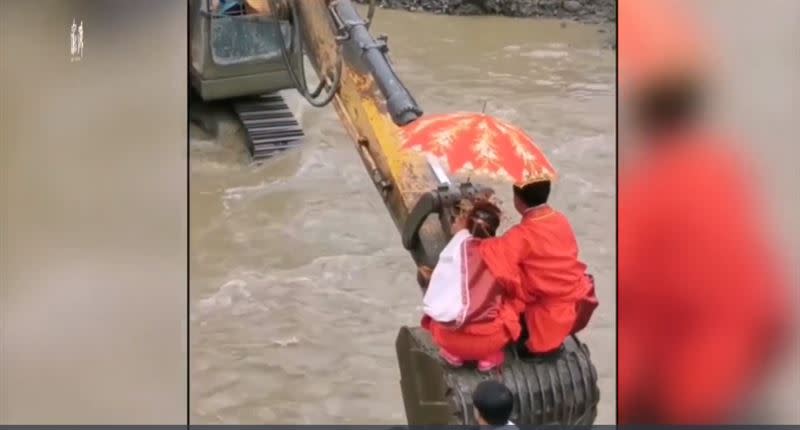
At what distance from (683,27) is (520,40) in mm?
828

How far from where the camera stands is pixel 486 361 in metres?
6.16

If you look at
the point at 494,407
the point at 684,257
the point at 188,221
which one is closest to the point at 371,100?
the point at 188,221

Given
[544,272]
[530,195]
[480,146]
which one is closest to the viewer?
[480,146]

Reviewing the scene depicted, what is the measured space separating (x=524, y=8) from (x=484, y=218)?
1.14 meters

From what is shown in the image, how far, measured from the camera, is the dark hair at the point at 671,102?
6.39 m

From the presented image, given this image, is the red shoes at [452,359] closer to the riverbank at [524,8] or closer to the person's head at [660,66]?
the person's head at [660,66]

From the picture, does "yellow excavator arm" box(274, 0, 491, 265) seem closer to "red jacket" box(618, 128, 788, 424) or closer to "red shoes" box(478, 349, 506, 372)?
"red shoes" box(478, 349, 506, 372)

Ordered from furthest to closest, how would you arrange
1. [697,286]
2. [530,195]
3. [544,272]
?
1. [697,286]
2. [530,195]
3. [544,272]

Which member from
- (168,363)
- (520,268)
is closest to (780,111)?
(520,268)

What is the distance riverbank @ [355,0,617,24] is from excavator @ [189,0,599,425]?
257 mm

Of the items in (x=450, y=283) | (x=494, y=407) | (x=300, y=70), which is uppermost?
(x=300, y=70)

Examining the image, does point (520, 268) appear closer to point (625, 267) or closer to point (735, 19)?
point (625, 267)

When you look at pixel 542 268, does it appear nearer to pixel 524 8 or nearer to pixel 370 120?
pixel 370 120

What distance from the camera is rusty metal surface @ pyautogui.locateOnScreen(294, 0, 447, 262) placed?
6281mm
